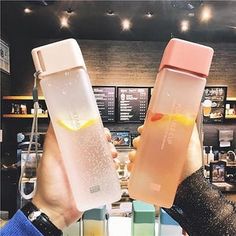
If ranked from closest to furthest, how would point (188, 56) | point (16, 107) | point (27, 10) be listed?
point (188, 56)
point (27, 10)
point (16, 107)

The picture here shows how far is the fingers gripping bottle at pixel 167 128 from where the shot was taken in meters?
0.60

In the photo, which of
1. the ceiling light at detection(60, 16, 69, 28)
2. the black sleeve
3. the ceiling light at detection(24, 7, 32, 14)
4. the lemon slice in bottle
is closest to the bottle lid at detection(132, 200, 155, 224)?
the black sleeve

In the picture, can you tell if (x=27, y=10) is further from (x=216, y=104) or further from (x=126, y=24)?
(x=216, y=104)

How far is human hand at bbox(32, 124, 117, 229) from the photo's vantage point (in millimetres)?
650

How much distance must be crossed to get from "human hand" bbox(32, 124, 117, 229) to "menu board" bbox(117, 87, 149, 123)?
4.20m

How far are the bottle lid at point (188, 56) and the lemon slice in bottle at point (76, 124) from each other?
17cm

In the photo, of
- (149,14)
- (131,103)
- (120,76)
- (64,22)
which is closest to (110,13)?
(149,14)

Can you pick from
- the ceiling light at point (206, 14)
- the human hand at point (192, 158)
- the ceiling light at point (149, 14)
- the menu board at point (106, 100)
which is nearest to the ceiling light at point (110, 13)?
the ceiling light at point (149, 14)

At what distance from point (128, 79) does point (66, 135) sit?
174 inches

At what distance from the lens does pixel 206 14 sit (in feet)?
12.2

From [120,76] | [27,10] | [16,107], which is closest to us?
[27,10]

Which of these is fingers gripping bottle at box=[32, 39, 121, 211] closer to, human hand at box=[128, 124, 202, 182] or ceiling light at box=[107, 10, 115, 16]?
human hand at box=[128, 124, 202, 182]

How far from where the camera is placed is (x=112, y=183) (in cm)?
62

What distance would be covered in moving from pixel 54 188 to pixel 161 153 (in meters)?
0.22
